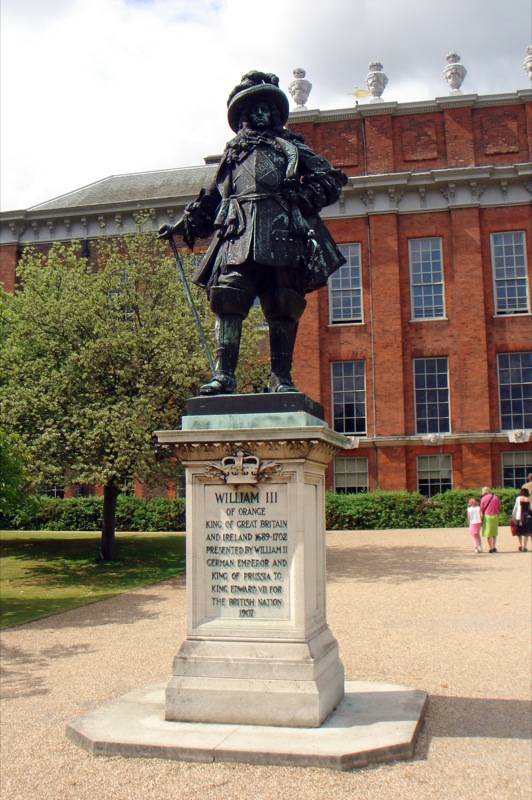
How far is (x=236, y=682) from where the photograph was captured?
194 inches

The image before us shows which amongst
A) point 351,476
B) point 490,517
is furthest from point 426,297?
point 490,517

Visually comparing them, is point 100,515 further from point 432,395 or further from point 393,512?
point 432,395

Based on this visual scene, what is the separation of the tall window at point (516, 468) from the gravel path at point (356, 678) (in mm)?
13626

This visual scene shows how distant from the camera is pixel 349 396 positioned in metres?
30.8

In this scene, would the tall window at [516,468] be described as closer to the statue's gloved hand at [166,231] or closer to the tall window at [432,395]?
the tall window at [432,395]

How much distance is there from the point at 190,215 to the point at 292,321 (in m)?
1.26

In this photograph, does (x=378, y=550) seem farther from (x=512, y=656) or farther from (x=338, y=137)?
(x=338, y=137)

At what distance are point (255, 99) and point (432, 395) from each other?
25419 mm

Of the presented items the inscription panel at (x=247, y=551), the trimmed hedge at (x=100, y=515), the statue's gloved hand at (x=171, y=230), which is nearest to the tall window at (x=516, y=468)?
the trimmed hedge at (x=100, y=515)

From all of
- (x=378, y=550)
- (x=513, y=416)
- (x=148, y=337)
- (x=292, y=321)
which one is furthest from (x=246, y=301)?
(x=513, y=416)

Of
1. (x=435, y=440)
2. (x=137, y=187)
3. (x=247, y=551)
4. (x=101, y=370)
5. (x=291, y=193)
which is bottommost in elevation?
(x=247, y=551)

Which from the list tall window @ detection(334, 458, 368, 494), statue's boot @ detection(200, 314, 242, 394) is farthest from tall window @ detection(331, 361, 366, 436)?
statue's boot @ detection(200, 314, 242, 394)

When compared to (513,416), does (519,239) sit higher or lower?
higher

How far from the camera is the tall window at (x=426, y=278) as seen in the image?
3073 centimetres
